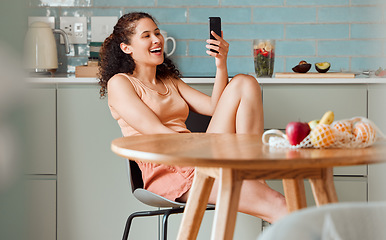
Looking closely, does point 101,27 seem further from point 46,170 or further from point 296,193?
point 296,193

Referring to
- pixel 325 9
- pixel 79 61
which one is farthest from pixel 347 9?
pixel 79 61

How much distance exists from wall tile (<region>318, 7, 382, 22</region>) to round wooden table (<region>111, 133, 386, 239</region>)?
1.61 m

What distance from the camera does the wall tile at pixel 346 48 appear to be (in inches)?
108

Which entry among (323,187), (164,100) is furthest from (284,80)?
(323,187)

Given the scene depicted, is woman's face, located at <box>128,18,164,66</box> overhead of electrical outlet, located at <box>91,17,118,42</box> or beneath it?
beneath

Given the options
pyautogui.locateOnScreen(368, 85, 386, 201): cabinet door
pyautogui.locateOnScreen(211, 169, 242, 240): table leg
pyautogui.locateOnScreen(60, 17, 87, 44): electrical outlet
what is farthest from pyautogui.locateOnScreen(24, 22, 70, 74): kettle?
pyautogui.locateOnScreen(211, 169, 242, 240): table leg

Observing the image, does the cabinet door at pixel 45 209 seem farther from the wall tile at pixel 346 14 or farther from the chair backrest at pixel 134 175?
the wall tile at pixel 346 14

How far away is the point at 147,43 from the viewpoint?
209 cm

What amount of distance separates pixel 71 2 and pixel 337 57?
4.79 ft

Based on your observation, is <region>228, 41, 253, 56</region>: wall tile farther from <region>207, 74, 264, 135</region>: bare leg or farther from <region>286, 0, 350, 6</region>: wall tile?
<region>207, 74, 264, 135</region>: bare leg

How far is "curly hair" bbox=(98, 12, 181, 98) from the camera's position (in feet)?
6.95

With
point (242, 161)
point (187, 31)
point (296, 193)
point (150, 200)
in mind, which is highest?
point (187, 31)

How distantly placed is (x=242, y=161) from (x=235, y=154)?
8 centimetres

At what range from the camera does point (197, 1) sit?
2754mm
